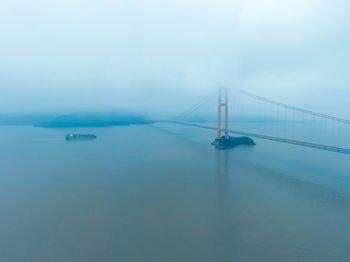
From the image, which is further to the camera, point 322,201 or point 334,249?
point 322,201

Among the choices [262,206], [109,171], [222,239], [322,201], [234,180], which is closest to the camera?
[222,239]

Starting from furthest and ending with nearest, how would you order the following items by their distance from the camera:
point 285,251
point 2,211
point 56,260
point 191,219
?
point 2,211 → point 191,219 → point 285,251 → point 56,260

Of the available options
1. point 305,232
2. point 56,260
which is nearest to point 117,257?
point 56,260

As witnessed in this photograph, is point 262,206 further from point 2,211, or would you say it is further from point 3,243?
point 2,211

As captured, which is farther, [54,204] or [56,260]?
[54,204]

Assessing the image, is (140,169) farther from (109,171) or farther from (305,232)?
(305,232)

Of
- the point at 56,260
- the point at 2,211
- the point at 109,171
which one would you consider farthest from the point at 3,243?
the point at 109,171

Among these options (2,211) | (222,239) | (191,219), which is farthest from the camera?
(2,211)

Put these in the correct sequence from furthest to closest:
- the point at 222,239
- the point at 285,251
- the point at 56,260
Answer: the point at 222,239, the point at 285,251, the point at 56,260
